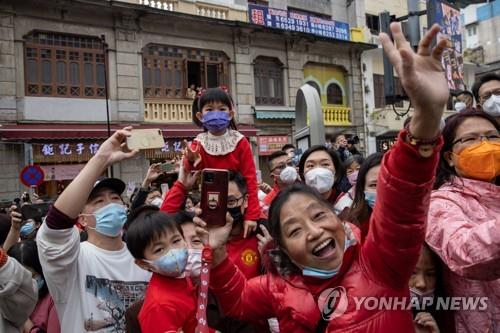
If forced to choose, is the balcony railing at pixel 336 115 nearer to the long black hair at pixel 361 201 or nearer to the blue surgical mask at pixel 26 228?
the blue surgical mask at pixel 26 228

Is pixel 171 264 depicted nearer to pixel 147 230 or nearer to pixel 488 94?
pixel 147 230

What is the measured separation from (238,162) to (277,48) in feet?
46.7

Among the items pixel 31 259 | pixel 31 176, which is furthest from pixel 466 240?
pixel 31 176

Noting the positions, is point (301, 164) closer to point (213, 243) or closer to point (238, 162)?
point (238, 162)

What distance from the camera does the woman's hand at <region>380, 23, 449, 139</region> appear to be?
1293mm

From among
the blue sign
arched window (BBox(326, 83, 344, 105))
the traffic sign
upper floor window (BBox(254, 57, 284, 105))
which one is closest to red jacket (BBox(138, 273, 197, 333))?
the traffic sign

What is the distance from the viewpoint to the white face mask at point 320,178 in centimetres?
355

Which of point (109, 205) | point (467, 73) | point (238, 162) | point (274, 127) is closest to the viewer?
point (109, 205)

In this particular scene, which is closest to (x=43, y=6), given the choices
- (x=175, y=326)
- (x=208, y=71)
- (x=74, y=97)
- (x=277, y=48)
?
(x=74, y=97)

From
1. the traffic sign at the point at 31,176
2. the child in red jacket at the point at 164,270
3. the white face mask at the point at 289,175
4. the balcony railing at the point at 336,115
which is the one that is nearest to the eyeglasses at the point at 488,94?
the white face mask at the point at 289,175

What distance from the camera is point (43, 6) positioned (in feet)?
41.2

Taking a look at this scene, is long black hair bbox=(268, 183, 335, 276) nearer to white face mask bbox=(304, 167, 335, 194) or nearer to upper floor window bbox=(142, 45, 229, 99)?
white face mask bbox=(304, 167, 335, 194)

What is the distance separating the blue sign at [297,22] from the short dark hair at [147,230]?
14641mm

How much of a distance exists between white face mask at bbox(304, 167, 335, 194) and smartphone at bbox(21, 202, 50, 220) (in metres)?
2.81
